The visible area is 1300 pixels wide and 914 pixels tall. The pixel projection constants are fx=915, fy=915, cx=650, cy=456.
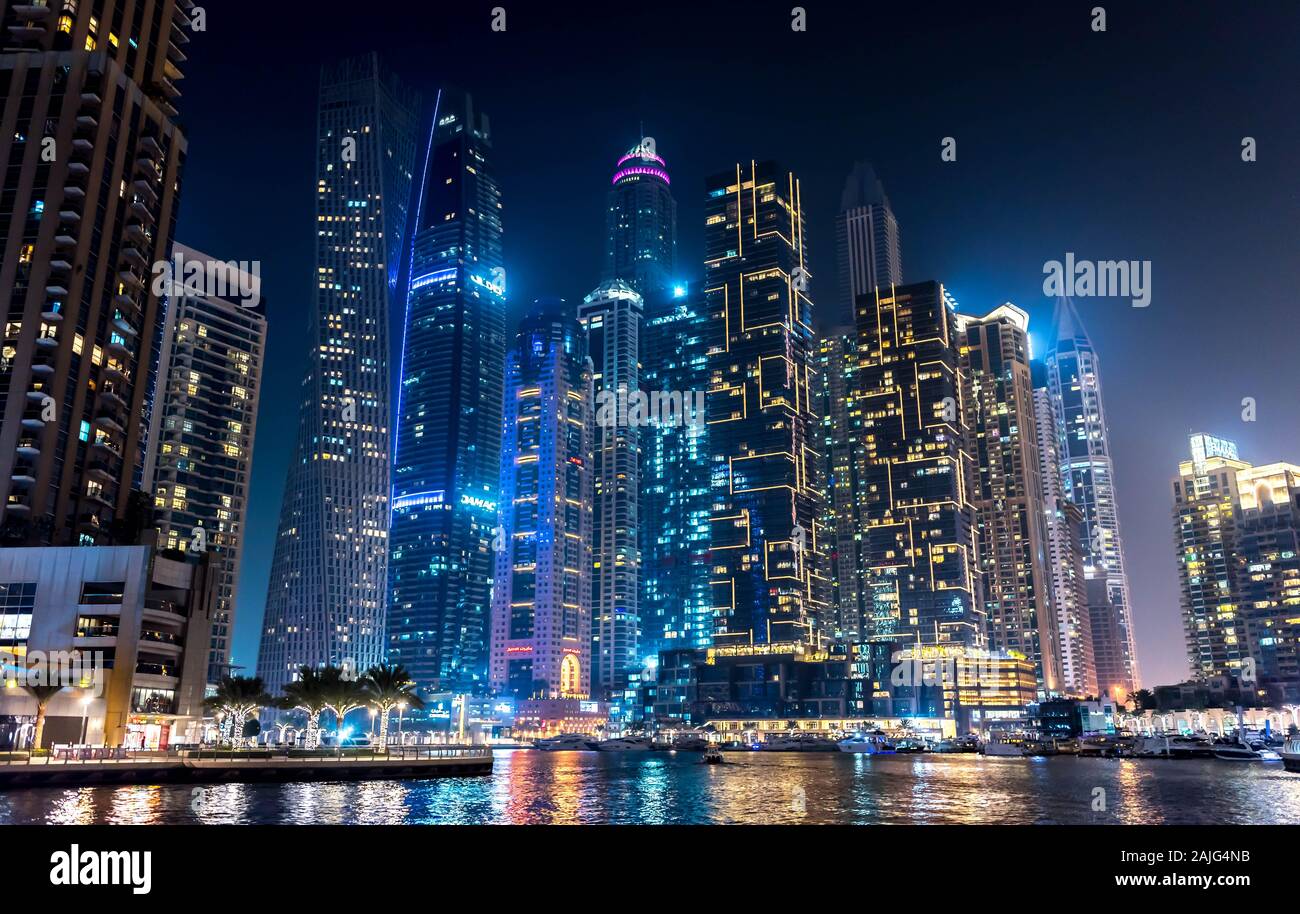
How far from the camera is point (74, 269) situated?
360 ft

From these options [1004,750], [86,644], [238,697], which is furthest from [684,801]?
[1004,750]

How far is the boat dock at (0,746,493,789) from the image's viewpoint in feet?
243

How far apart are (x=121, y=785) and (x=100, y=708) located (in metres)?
22.6

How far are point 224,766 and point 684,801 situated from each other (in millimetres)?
44123

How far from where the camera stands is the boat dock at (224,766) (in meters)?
74.1

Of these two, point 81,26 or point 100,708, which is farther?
point 81,26

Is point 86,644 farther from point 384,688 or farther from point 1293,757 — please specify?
point 1293,757

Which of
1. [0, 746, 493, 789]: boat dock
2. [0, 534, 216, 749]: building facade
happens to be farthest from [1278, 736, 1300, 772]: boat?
[0, 534, 216, 749]: building facade

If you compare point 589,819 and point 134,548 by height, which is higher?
point 134,548

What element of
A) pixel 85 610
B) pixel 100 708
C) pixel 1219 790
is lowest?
pixel 1219 790

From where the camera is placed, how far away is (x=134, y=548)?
330ft

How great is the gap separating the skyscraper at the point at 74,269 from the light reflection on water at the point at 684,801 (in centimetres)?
4815
